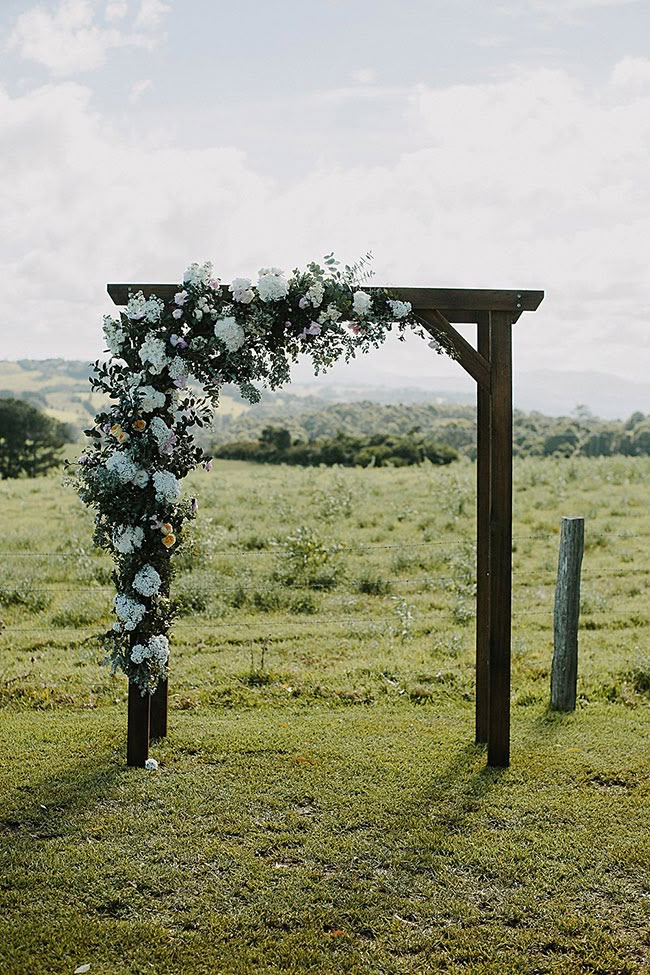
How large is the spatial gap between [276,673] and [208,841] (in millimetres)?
3090

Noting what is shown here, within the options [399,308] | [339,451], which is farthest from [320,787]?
[339,451]

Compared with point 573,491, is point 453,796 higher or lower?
lower

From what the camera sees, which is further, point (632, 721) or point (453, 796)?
point (632, 721)

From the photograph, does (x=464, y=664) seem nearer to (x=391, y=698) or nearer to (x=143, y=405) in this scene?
(x=391, y=698)

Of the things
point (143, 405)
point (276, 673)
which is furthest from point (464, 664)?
point (143, 405)

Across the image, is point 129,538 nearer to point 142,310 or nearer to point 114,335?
Result: point 114,335

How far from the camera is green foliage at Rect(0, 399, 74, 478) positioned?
30.6 meters

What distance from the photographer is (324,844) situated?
5.31 m

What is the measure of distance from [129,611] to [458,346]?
9.08ft

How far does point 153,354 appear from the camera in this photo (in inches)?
237

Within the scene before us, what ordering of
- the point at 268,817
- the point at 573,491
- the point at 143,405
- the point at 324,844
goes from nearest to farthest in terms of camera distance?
the point at 324,844
the point at 268,817
the point at 143,405
the point at 573,491

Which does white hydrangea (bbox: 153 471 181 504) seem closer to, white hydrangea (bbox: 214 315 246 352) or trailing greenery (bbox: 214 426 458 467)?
white hydrangea (bbox: 214 315 246 352)

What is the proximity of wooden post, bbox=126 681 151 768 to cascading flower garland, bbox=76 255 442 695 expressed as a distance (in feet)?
0.48

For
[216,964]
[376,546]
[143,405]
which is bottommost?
[216,964]
